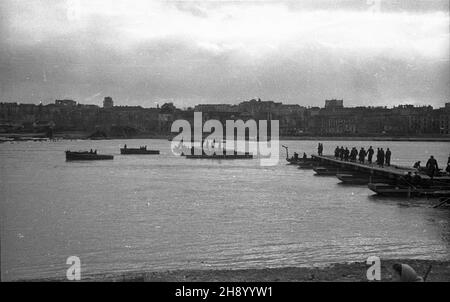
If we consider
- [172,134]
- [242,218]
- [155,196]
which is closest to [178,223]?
[242,218]

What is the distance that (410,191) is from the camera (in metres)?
21.6

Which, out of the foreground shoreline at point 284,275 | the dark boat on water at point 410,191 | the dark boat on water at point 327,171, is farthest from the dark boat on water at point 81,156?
the foreground shoreline at point 284,275

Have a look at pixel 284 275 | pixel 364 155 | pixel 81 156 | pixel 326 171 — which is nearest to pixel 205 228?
pixel 284 275

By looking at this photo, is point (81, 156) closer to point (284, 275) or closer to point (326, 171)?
point (326, 171)

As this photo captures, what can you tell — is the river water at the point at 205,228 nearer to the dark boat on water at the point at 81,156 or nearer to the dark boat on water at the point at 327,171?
the dark boat on water at the point at 327,171

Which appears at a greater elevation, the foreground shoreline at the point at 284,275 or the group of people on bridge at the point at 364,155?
the group of people on bridge at the point at 364,155

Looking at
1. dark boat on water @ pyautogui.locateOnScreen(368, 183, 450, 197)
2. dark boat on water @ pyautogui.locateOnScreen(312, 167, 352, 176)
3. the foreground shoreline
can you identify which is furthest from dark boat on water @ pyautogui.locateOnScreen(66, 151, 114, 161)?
the foreground shoreline

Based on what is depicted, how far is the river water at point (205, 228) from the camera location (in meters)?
11.4

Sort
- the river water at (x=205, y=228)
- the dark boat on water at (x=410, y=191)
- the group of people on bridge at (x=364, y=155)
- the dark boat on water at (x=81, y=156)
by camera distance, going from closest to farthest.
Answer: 1. the river water at (x=205, y=228)
2. the dark boat on water at (x=410, y=191)
3. the group of people on bridge at (x=364, y=155)
4. the dark boat on water at (x=81, y=156)

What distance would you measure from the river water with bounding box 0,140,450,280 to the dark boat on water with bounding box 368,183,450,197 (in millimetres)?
654

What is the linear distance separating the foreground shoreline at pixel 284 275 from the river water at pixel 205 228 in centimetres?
102

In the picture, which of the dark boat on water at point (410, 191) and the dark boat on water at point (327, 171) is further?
the dark boat on water at point (327, 171)

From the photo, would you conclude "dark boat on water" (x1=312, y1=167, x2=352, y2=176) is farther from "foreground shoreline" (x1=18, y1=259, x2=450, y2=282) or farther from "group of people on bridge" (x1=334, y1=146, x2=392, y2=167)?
"foreground shoreline" (x1=18, y1=259, x2=450, y2=282)
